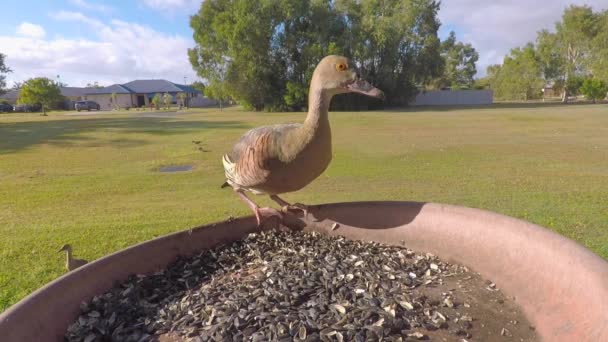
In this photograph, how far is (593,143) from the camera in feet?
44.5

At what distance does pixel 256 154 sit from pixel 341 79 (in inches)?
23.7

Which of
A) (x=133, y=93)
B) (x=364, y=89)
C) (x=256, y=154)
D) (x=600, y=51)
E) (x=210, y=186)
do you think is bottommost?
(x=210, y=186)

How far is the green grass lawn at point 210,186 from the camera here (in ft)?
17.4

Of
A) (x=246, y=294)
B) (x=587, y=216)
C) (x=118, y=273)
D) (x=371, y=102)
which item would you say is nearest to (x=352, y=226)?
(x=246, y=294)

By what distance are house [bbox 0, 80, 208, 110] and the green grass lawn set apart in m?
55.7

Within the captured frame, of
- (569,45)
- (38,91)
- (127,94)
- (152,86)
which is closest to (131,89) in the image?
(127,94)

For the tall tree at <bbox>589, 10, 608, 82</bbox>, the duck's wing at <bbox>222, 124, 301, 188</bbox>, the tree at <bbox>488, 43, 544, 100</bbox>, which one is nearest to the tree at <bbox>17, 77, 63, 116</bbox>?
the duck's wing at <bbox>222, 124, 301, 188</bbox>

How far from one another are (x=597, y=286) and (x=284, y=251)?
4.78 ft

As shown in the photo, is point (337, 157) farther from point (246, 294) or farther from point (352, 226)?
point (246, 294)

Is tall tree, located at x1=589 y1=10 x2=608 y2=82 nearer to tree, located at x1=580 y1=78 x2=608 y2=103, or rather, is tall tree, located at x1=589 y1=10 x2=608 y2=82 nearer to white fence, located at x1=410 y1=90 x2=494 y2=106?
tree, located at x1=580 y1=78 x2=608 y2=103

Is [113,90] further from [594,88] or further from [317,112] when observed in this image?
[317,112]

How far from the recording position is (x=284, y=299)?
1.81 meters

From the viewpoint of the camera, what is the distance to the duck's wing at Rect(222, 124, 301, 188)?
2213 mm

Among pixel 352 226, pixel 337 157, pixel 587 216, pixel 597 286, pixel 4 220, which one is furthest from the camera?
pixel 337 157
